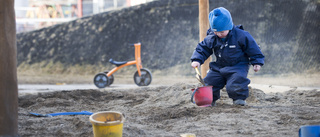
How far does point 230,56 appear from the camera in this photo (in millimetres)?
4051

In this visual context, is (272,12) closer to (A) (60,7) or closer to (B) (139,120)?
(B) (139,120)

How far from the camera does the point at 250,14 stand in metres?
11.6

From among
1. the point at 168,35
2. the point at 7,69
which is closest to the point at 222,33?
the point at 7,69

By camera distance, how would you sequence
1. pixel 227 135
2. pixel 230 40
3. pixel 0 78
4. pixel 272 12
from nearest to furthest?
pixel 0 78 → pixel 227 135 → pixel 230 40 → pixel 272 12

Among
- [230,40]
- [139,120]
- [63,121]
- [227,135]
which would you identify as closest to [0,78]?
[63,121]

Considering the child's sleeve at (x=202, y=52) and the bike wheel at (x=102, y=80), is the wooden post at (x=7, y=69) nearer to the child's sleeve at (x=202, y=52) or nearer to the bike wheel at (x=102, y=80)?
the child's sleeve at (x=202, y=52)

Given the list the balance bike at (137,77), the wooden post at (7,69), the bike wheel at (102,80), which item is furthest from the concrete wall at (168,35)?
the wooden post at (7,69)

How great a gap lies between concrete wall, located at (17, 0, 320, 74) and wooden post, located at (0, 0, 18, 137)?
8838 mm

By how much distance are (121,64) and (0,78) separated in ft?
20.5

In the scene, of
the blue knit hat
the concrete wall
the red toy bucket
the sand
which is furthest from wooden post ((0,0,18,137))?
the concrete wall

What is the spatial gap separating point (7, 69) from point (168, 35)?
10544mm

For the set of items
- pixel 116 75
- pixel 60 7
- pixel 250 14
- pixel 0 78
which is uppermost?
pixel 60 7

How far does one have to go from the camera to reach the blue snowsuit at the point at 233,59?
3.98 metres

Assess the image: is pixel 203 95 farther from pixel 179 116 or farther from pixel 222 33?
pixel 222 33
